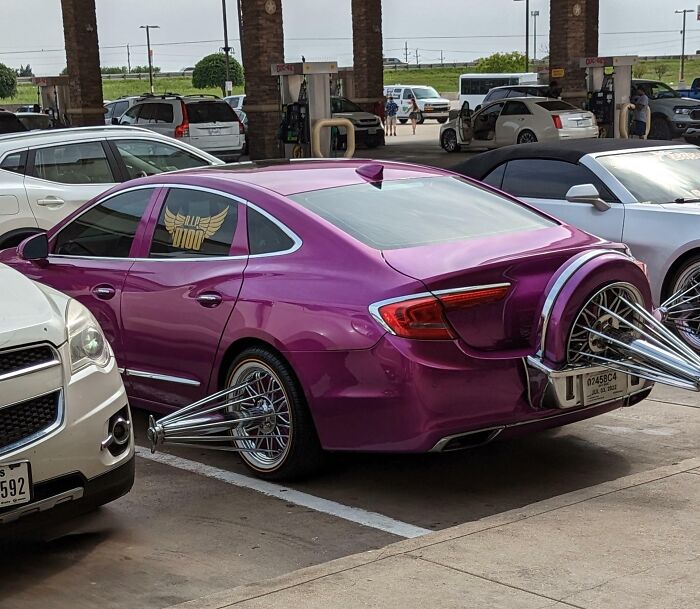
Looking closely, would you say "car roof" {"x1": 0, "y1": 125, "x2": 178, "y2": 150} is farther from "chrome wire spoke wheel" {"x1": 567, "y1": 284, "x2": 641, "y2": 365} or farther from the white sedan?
the white sedan

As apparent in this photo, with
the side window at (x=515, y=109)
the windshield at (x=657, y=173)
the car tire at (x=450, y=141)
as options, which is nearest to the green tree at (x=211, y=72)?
the car tire at (x=450, y=141)

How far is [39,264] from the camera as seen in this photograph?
735 centimetres

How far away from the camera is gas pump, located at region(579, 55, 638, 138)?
1201 inches

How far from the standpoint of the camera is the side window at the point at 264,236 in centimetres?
589

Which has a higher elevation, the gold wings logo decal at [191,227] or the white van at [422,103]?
the gold wings logo decal at [191,227]

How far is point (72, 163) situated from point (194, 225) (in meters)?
5.13

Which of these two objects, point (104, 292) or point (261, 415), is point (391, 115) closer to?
point (104, 292)

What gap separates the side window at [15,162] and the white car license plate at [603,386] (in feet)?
23.3

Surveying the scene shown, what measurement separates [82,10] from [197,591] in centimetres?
3197

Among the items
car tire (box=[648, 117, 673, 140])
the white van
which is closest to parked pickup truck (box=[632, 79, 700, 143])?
car tire (box=[648, 117, 673, 140])

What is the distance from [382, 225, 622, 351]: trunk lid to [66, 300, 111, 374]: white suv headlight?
1.37m

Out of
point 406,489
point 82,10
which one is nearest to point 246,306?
point 406,489

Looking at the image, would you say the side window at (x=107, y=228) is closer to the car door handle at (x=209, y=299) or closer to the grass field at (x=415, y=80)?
the car door handle at (x=209, y=299)

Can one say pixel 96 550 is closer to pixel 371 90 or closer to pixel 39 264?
pixel 39 264
